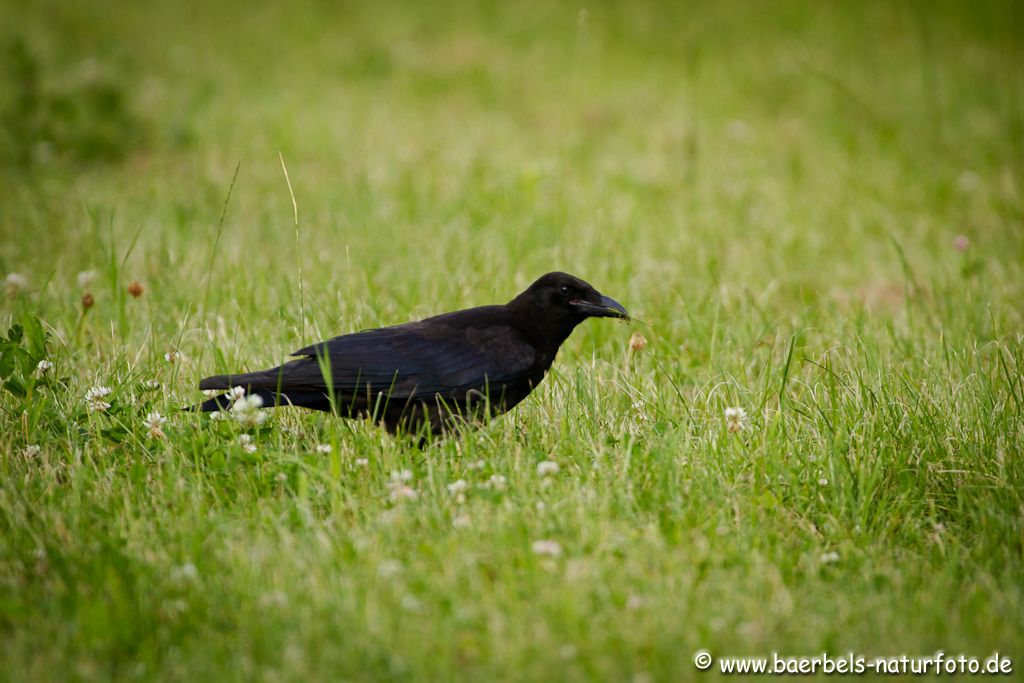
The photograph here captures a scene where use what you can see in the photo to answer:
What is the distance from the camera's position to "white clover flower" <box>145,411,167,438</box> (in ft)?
12.2

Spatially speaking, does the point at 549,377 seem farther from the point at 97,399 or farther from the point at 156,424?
the point at 97,399

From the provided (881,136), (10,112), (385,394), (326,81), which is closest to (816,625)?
(385,394)

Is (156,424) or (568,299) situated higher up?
(568,299)

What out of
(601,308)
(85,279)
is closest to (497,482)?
(601,308)

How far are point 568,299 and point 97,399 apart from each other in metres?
1.88

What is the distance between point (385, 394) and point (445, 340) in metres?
0.35

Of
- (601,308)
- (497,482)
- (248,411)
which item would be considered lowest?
(497,482)

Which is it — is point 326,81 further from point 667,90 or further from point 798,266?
point 798,266

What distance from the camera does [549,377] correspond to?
4.45m

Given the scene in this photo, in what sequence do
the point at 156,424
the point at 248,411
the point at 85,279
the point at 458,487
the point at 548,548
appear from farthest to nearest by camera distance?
the point at 85,279
the point at 156,424
the point at 248,411
the point at 458,487
the point at 548,548

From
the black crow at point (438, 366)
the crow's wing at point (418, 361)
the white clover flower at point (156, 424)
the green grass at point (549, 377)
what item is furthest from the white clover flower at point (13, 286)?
the crow's wing at point (418, 361)

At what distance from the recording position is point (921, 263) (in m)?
6.54

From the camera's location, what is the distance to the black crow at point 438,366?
3770 mm

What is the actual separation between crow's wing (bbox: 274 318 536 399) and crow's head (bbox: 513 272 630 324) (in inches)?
7.2
